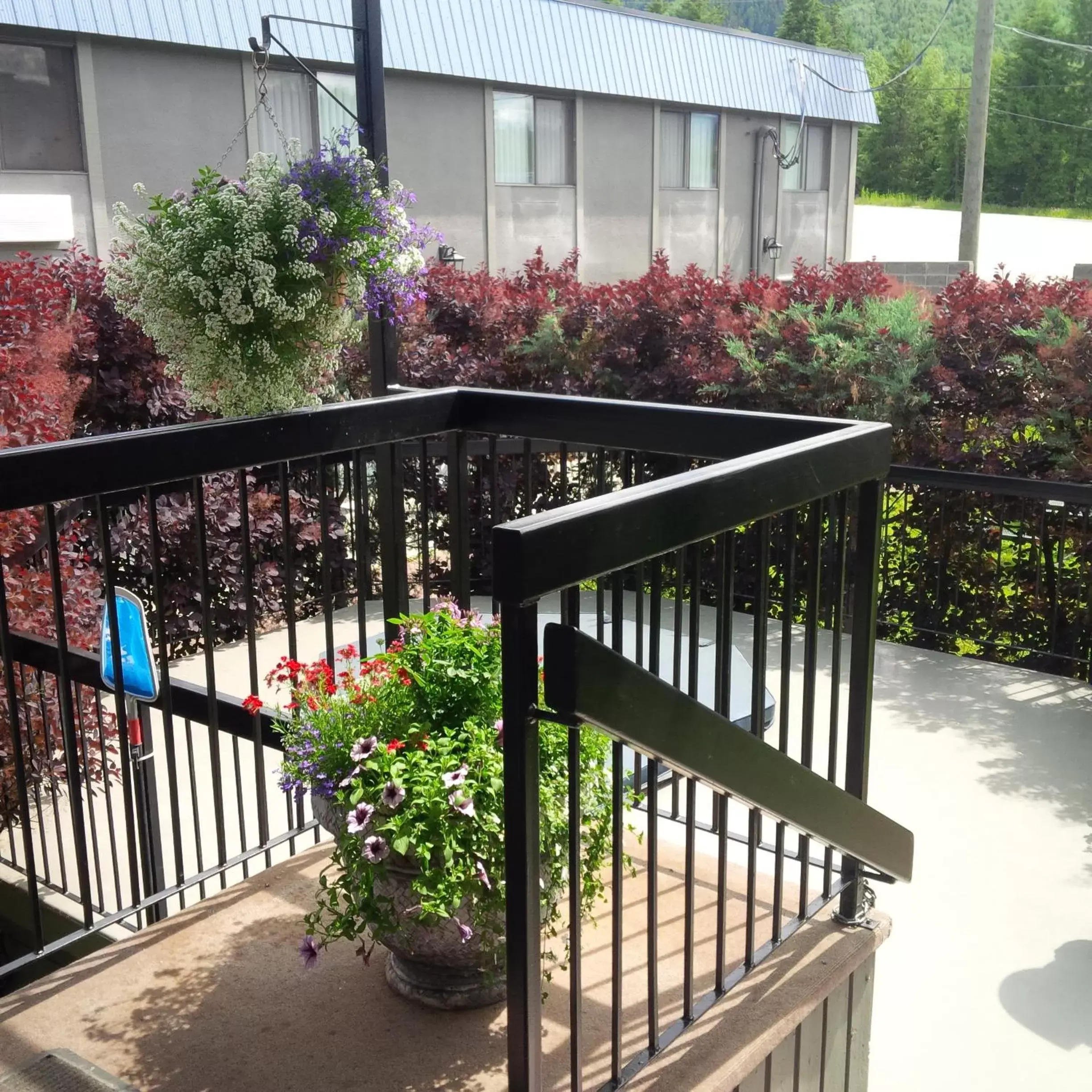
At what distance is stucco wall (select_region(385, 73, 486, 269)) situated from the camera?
1691 centimetres

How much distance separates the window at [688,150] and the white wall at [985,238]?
18260 millimetres

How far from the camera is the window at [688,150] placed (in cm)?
2153

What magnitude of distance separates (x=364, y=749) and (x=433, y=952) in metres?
0.36

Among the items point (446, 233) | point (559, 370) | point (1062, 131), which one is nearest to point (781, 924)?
point (559, 370)

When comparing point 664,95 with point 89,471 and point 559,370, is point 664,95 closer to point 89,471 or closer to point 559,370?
point 559,370

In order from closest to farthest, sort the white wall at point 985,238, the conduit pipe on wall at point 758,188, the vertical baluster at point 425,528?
the vertical baluster at point 425,528 < the conduit pipe on wall at point 758,188 < the white wall at point 985,238

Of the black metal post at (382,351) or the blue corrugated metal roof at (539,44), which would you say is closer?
the black metal post at (382,351)

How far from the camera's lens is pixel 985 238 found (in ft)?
149

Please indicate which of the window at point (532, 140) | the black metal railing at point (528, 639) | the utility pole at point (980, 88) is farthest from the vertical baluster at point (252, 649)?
the window at point (532, 140)

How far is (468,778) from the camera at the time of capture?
1813 millimetres

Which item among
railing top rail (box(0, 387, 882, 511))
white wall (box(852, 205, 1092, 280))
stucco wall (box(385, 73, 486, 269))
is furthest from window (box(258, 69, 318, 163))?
white wall (box(852, 205, 1092, 280))

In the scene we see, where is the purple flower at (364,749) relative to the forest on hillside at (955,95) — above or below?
below

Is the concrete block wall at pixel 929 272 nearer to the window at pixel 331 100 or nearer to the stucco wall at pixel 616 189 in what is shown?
the stucco wall at pixel 616 189

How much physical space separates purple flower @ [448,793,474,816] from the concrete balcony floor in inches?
17.2
